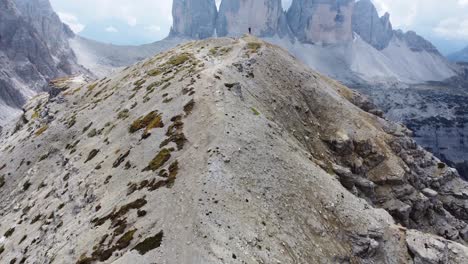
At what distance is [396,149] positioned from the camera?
6594cm

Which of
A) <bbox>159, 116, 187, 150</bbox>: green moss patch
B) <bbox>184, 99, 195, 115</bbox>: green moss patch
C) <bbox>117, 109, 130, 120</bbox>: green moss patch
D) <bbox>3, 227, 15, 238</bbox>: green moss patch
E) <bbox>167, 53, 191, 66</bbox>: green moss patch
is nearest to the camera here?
<bbox>159, 116, 187, 150</bbox>: green moss patch

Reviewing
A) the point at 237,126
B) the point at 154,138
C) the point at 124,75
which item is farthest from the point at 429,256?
the point at 124,75

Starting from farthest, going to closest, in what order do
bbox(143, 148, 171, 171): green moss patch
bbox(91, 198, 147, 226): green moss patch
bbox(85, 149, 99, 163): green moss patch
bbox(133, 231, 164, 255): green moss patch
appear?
bbox(85, 149, 99, 163): green moss patch → bbox(143, 148, 171, 171): green moss patch → bbox(91, 198, 147, 226): green moss patch → bbox(133, 231, 164, 255): green moss patch

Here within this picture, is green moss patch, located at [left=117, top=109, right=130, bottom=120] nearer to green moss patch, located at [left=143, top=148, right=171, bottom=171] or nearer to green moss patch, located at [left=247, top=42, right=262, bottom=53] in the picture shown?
green moss patch, located at [left=143, top=148, right=171, bottom=171]

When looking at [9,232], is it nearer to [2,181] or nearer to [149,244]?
[2,181]

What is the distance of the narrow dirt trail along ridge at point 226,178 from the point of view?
106 feet

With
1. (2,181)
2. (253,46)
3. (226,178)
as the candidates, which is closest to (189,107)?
(226,178)

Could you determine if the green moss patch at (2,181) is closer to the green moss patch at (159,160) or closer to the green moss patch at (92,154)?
the green moss patch at (92,154)

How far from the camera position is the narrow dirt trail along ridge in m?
32.3

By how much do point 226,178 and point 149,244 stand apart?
8.80 meters

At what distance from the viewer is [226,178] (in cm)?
3541

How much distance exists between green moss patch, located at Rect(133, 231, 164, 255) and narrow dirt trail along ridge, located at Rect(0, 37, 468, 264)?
0.10 metres

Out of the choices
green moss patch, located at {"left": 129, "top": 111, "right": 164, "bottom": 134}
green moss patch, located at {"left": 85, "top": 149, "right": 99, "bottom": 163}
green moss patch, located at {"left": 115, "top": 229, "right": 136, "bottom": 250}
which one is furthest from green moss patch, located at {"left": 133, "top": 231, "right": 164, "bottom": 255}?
green moss patch, located at {"left": 85, "top": 149, "right": 99, "bottom": 163}

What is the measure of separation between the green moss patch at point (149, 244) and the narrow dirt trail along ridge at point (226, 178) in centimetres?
10
